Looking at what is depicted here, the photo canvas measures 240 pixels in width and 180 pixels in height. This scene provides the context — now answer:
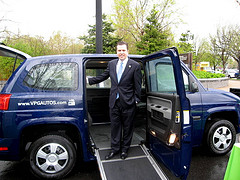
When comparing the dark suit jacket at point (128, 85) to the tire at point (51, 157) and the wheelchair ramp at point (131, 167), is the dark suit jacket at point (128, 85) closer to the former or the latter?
the wheelchair ramp at point (131, 167)

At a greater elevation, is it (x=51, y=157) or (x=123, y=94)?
(x=123, y=94)

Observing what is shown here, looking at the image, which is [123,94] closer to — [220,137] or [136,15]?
[220,137]

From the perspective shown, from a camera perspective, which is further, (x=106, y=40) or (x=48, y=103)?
(x=106, y=40)

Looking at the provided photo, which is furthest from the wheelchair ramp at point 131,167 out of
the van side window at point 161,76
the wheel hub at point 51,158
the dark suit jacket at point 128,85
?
the van side window at point 161,76

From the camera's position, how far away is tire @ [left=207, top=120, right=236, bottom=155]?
143 inches

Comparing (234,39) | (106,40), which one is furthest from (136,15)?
(234,39)

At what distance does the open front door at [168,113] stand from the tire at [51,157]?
1344 millimetres

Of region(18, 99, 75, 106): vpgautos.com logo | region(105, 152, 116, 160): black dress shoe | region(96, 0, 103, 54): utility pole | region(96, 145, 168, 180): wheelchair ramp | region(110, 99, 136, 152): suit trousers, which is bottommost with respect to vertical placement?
region(96, 145, 168, 180): wheelchair ramp

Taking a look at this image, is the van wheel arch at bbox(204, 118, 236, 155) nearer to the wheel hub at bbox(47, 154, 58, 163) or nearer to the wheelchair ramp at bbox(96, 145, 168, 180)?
the wheelchair ramp at bbox(96, 145, 168, 180)

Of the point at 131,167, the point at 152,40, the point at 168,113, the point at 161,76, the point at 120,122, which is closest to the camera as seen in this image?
the point at 168,113

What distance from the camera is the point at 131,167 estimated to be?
269 centimetres

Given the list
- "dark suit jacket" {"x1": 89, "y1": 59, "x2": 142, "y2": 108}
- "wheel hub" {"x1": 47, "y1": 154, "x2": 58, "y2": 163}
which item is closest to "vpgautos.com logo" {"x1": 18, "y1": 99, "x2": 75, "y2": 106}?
"dark suit jacket" {"x1": 89, "y1": 59, "x2": 142, "y2": 108}

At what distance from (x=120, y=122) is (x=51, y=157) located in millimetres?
1183

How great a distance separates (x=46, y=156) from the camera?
279cm
